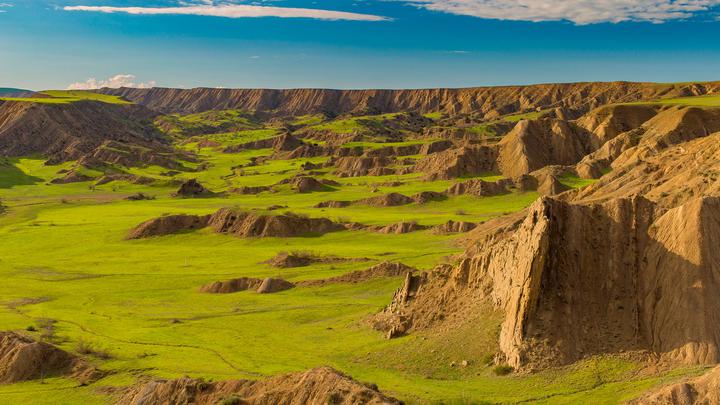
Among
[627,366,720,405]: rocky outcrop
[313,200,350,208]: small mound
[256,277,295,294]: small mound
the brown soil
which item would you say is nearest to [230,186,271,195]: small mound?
[313,200,350,208]: small mound

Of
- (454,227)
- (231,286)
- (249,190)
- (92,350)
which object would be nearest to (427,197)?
(454,227)

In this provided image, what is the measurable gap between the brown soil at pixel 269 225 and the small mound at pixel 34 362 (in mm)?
67472

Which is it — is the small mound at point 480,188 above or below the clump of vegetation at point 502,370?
above

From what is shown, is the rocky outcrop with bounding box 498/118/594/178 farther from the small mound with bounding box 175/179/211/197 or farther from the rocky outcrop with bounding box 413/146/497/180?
the small mound with bounding box 175/179/211/197

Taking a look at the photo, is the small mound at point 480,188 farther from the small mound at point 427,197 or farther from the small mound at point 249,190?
the small mound at point 249,190

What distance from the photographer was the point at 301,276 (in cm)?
8588

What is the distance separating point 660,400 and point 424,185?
144m

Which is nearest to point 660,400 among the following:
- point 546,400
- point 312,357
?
point 546,400

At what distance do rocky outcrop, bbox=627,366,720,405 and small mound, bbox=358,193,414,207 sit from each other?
392 ft

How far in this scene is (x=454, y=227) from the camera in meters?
112

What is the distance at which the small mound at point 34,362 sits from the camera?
49.1 metres

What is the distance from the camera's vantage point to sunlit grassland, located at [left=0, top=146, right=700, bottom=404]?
42844mm

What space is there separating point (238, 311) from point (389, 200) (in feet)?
281

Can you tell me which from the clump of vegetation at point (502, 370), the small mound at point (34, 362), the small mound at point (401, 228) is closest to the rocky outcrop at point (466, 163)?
the small mound at point (401, 228)
